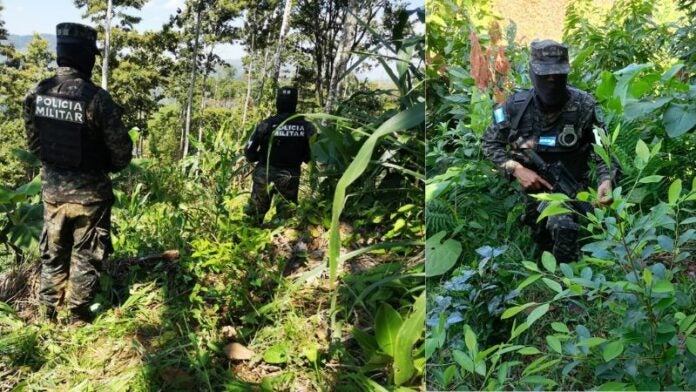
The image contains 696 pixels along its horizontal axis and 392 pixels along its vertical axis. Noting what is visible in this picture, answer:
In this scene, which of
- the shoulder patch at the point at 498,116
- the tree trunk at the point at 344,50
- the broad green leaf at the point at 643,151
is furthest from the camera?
the tree trunk at the point at 344,50

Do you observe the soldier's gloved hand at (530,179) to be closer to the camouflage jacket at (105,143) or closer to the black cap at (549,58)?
the black cap at (549,58)

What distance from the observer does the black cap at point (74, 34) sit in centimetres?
239

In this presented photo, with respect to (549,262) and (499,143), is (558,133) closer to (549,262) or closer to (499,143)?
(499,143)

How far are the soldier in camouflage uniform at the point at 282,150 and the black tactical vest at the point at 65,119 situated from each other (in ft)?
4.79

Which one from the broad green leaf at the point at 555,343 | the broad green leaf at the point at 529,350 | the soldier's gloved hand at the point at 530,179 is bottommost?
the broad green leaf at the point at 529,350

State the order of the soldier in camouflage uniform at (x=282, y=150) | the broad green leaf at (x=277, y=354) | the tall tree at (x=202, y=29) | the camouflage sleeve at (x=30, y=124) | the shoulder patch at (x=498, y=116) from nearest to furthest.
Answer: the shoulder patch at (x=498, y=116), the broad green leaf at (x=277, y=354), the camouflage sleeve at (x=30, y=124), the soldier in camouflage uniform at (x=282, y=150), the tall tree at (x=202, y=29)

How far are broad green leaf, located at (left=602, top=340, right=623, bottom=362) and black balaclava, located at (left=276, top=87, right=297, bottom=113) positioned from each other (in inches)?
126

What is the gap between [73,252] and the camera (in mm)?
2561

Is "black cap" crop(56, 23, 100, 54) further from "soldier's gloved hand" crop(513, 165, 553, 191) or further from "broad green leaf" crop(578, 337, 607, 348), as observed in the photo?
"broad green leaf" crop(578, 337, 607, 348)

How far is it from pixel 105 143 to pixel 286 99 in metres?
1.57

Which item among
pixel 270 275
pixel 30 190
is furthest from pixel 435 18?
pixel 30 190

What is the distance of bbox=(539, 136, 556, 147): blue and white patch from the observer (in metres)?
1.28

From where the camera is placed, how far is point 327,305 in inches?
86.0

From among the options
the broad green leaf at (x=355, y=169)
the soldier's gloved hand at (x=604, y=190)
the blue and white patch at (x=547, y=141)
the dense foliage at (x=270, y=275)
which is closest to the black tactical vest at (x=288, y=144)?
the dense foliage at (x=270, y=275)
